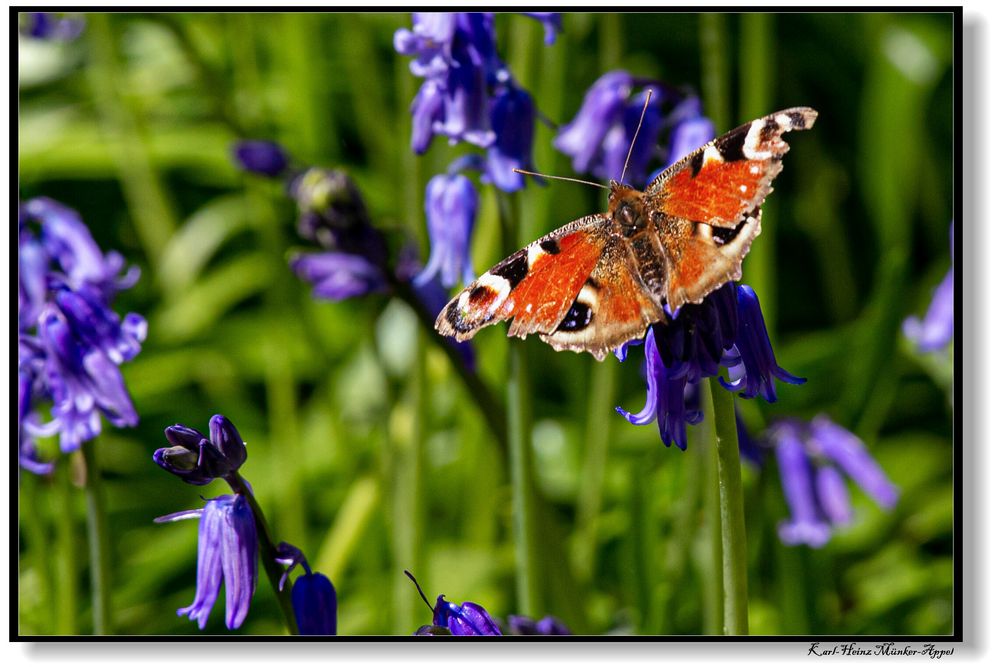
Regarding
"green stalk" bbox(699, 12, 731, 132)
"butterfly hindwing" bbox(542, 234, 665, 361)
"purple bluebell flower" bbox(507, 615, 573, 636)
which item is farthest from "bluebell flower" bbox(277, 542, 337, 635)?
"green stalk" bbox(699, 12, 731, 132)

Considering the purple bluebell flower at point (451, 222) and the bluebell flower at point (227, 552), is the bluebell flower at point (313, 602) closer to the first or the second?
the bluebell flower at point (227, 552)

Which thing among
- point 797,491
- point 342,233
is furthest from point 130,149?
point 797,491

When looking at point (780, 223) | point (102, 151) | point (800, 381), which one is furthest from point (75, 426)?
point (780, 223)

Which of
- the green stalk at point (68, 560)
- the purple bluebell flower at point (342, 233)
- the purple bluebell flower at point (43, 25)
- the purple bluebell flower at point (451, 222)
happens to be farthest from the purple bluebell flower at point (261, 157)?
the green stalk at point (68, 560)

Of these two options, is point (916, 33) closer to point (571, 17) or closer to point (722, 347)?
point (571, 17)

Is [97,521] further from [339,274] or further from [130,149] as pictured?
[130,149]

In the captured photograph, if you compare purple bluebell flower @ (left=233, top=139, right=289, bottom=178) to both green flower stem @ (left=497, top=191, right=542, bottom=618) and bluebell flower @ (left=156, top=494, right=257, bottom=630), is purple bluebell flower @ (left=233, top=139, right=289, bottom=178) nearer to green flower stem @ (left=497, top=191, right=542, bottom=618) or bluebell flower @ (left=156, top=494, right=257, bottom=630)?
green flower stem @ (left=497, top=191, right=542, bottom=618)
